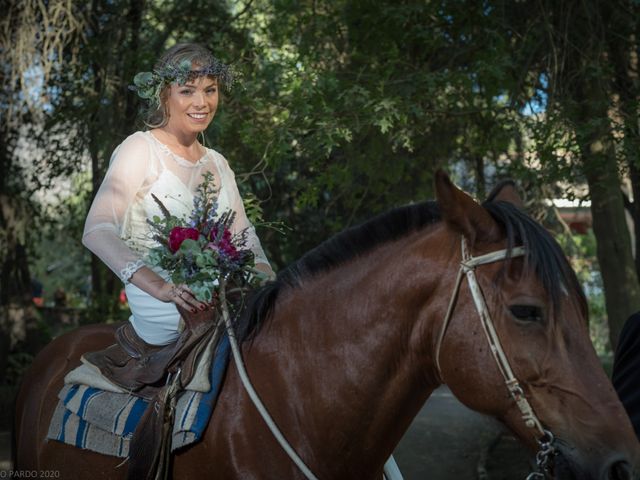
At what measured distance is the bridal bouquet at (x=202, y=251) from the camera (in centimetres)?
282

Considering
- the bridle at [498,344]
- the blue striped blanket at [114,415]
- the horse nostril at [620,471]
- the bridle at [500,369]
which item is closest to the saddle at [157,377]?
the blue striped blanket at [114,415]

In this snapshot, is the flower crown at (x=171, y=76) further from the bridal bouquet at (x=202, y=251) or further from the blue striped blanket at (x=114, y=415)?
the blue striped blanket at (x=114, y=415)

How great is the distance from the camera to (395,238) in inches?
105

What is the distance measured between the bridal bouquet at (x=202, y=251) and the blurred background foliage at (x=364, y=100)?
2.84m

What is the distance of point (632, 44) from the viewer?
751 cm

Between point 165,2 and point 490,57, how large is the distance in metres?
5.41

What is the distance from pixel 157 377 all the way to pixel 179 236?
0.54 m

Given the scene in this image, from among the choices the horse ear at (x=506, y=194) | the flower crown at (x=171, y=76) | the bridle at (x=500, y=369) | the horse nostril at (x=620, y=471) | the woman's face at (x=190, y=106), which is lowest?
the horse nostril at (x=620, y=471)

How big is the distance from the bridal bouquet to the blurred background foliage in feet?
9.33

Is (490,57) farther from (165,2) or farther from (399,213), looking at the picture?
(165,2)

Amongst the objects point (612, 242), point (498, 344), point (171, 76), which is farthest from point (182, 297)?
point (612, 242)

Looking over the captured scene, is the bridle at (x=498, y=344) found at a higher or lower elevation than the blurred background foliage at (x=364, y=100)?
lower

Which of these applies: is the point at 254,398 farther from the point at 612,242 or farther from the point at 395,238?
the point at 612,242

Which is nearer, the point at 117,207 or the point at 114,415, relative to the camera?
the point at 114,415
